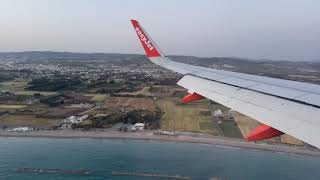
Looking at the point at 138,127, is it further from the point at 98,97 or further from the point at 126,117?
the point at 98,97

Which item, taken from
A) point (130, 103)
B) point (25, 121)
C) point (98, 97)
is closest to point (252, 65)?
point (98, 97)

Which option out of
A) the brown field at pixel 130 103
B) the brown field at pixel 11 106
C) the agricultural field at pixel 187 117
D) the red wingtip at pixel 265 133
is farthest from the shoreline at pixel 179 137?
the red wingtip at pixel 265 133

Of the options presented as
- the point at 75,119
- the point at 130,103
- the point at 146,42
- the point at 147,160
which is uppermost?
the point at 146,42

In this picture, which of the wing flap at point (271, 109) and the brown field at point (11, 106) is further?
the brown field at point (11, 106)


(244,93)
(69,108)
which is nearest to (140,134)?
(69,108)

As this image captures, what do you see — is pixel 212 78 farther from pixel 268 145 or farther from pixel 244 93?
pixel 268 145

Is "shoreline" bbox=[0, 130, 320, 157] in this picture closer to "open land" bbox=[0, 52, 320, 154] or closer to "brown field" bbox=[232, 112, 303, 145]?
"open land" bbox=[0, 52, 320, 154]

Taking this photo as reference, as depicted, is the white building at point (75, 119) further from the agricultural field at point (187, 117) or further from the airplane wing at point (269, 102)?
the airplane wing at point (269, 102)
